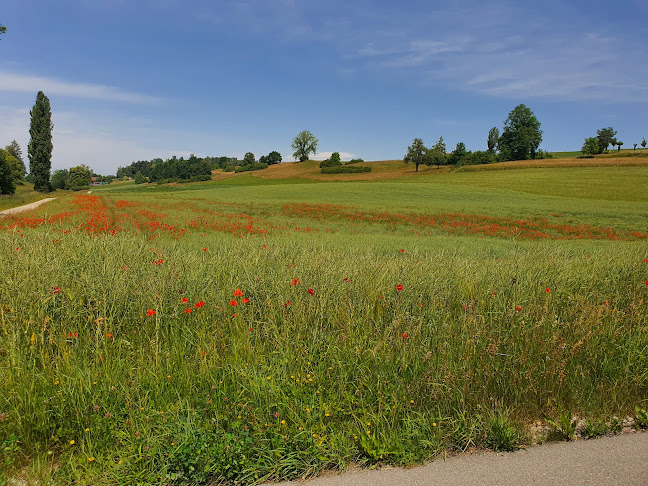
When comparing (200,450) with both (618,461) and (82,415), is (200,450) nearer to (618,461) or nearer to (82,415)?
(82,415)

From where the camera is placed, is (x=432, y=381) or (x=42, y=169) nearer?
(x=432, y=381)

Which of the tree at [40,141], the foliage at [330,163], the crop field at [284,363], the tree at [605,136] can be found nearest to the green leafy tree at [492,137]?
the tree at [605,136]

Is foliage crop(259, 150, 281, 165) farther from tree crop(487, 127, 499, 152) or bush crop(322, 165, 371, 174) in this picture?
tree crop(487, 127, 499, 152)

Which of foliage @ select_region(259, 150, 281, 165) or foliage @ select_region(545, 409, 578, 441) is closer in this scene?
foliage @ select_region(545, 409, 578, 441)

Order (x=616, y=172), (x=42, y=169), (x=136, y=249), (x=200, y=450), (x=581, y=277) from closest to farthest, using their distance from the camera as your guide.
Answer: (x=200, y=450), (x=581, y=277), (x=136, y=249), (x=616, y=172), (x=42, y=169)

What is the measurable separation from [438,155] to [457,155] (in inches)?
371

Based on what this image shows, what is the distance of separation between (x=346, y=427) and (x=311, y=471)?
45 centimetres

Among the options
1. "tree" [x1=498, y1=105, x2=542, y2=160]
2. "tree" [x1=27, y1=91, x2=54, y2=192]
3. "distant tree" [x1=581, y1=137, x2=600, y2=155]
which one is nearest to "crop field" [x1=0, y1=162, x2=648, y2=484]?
"tree" [x1=27, y1=91, x2=54, y2=192]

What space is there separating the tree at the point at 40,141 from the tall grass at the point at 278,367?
7540 cm

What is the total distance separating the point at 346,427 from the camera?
9.77 feet

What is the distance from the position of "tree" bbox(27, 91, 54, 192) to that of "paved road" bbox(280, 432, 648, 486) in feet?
264

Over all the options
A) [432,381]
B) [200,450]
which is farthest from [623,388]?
[200,450]

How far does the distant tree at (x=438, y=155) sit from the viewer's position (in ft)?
285

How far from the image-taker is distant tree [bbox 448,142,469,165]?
300 ft
